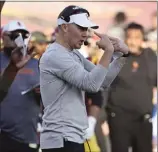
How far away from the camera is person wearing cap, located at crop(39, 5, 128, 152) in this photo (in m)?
4.39

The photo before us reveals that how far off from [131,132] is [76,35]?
12.1 ft

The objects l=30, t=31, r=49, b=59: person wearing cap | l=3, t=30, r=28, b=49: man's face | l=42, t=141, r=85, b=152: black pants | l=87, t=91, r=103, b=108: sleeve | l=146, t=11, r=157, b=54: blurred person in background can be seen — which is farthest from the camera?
l=146, t=11, r=157, b=54: blurred person in background

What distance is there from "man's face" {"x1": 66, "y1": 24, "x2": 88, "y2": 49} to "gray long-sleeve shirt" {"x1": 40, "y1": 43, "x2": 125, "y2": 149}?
0.07 metres

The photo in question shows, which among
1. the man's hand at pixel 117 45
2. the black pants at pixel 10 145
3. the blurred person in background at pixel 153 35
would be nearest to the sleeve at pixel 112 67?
the man's hand at pixel 117 45

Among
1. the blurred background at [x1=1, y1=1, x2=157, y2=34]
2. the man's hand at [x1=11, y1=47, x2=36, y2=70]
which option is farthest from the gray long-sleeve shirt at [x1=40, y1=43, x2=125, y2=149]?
the blurred background at [x1=1, y1=1, x2=157, y2=34]

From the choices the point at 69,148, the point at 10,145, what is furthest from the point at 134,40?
the point at 69,148

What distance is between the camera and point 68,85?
4.48 meters

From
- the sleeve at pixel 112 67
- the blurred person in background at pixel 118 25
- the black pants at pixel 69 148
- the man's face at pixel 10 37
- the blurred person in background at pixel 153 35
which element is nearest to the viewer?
the black pants at pixel 69 148

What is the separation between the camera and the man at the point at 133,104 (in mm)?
8047

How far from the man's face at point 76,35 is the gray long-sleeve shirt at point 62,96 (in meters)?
0.07

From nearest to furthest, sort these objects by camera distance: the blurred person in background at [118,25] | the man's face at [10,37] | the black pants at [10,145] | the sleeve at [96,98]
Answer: the black pants at [10,145], the man's face at [10,37], the sleeve at [96,98], the blurred person in background at [118,25]

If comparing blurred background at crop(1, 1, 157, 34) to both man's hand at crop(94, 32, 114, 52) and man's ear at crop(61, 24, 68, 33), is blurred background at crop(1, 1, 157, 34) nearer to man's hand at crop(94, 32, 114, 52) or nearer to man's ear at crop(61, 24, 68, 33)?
man's ear at crop(61, 24, 68, 33)

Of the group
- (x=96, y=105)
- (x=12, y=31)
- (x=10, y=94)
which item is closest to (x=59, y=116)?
(x=10, y=94)

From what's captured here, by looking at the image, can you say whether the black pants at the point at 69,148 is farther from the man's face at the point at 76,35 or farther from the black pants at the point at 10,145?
the black pants at the point at 10,145
